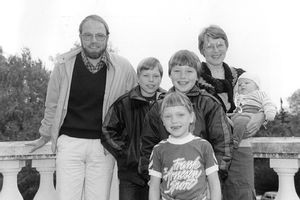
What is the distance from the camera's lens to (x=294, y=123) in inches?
1715

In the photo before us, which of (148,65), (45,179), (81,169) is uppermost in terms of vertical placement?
(148,65)

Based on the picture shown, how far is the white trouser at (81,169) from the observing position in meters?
4.43

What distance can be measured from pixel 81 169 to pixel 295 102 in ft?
148

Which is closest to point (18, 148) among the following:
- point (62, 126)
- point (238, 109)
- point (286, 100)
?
point (62, 126)

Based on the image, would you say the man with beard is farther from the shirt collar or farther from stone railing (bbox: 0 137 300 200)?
the shirt collar

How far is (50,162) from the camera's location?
4.86 m

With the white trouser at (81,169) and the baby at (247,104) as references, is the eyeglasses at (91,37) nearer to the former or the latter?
the white trouser at (81,169)

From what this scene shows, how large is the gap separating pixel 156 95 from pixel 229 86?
70 cm

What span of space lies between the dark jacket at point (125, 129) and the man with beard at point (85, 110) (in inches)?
8.1

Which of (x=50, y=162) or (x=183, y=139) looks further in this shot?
(x=50, y=162)

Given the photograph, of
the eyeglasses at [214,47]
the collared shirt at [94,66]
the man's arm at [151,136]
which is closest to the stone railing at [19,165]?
the collared shirt at [94,66]

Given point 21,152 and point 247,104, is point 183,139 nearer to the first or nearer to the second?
point 247,104

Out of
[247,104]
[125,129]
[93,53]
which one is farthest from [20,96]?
[247,104]

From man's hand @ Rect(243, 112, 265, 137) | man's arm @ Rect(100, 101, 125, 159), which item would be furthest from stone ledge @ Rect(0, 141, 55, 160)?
man's hand @ Rect(243, 112, 265, 137)
